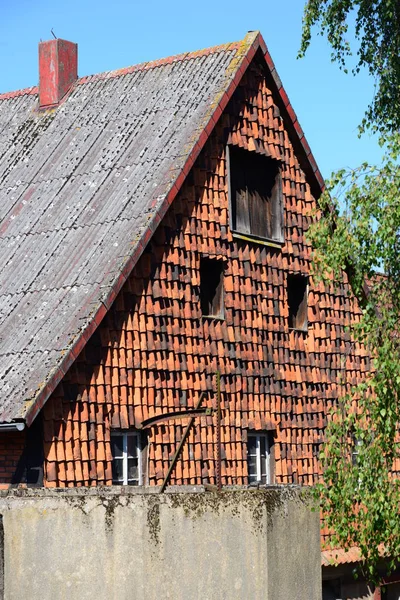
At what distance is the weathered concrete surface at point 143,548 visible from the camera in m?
8.13

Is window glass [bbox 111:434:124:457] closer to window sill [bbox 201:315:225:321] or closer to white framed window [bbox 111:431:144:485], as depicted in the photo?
white framed window [bbox 111:431:144:485]

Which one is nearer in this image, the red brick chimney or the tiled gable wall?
the tiled gable wall

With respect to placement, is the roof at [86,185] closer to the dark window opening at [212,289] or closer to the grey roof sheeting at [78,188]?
the grey roof sheeting at [78,188]

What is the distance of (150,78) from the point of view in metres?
20.8

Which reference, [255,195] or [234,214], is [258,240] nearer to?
[234,214]

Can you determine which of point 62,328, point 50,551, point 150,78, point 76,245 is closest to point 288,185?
point 150,78

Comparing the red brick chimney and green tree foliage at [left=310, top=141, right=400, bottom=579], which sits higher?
the red brick chimney

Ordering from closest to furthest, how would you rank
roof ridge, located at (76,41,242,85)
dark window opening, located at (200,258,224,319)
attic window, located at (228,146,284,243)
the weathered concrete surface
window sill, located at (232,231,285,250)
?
the weathered concrete surface
dark window opening, located at (200,258,224,319)
window sill, located at (232,231,285,250)
attic window, located at (228,146,284,243)
roof ridge, located at (76,41,242,85)

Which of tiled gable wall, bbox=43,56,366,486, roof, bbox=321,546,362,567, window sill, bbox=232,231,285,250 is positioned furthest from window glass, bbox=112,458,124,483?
window sill, bbox=232,231,285,250

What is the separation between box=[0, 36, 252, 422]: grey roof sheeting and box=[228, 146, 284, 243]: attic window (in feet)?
4.29

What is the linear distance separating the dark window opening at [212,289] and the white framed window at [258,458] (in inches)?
76.2

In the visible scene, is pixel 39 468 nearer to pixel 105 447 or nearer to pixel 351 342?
pixel 105 447

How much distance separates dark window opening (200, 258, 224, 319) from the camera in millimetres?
18984

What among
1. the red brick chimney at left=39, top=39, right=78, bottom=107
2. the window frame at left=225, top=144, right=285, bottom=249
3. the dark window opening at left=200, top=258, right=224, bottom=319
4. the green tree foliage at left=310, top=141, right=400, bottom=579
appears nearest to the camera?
the green tree foliage at left=310, top=141, right=400, bottom=579
